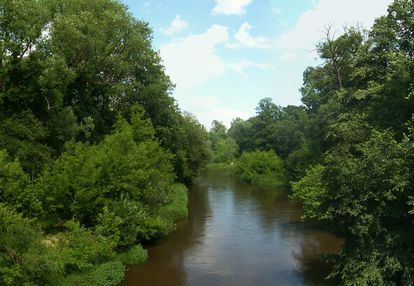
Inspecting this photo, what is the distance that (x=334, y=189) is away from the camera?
2003cm

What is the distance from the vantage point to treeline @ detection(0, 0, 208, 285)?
2009 centimetres

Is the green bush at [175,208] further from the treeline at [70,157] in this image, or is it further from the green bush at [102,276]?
the green bush at [102,276]

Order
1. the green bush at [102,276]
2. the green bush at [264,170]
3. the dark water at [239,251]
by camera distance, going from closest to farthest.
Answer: the green bush at [102,276] < the dark water at [239,251] < the green bush at [264,170]

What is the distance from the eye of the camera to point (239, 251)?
2802 centimetres

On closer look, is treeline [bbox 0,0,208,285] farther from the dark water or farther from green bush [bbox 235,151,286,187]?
green bush [bbox 235,151,286,187]

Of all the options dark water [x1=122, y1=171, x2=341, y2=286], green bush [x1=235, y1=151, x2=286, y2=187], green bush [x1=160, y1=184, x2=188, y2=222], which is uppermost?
green bush [x1=235, y1=151, x2=286, y2=187]

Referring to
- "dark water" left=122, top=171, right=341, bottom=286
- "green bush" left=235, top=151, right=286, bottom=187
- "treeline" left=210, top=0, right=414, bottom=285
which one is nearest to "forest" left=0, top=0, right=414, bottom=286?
"treeline" left=210, top=0, right=414, bottom=285

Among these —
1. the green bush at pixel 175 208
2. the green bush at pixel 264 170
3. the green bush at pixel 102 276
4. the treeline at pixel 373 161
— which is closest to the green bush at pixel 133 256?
the green bush at pixel 102 276

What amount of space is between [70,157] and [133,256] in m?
6.64

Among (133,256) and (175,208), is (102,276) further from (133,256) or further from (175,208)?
(175,208)

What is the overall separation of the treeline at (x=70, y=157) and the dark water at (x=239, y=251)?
158 centimetres

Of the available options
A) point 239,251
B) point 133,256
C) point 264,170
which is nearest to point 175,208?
point 239,251

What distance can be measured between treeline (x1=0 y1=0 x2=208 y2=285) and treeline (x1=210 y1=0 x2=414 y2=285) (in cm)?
1073

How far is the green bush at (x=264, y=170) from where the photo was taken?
66025 millimetres
